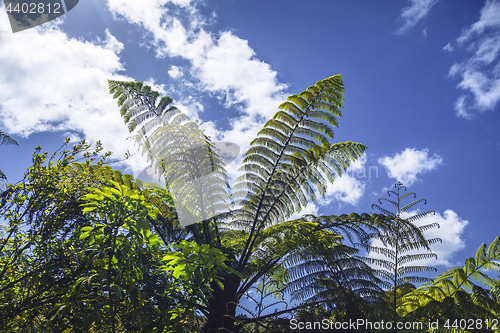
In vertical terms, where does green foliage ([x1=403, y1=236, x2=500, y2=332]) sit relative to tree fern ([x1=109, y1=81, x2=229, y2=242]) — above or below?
below

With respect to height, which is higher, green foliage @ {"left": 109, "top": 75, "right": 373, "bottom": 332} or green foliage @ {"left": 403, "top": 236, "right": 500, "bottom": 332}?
green foliage @ {"left": 109, "top": 75, "right": 373, "bottom": 332}

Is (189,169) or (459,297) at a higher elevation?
(189,169)


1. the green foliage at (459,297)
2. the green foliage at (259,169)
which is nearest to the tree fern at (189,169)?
the green foliage at (259,169)

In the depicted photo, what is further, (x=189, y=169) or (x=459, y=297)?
(x=189, y=169)

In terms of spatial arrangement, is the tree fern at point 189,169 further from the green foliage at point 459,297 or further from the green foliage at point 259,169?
the green foliage at point 459,297

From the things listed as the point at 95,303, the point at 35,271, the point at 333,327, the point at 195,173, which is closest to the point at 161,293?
the point at 95,303

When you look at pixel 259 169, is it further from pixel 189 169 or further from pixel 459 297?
pixel 459 297

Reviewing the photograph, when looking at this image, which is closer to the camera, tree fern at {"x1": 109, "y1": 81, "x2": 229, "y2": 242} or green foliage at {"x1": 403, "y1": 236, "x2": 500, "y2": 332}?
green foliage at {"x1": 403, "y1": 236, "x2": 500, "y2": 332}

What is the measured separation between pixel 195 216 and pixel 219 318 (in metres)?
1.89

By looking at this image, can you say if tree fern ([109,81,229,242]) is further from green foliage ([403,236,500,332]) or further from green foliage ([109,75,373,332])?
green foliage ([403,236,500,332])

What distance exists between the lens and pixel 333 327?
4.25 meters

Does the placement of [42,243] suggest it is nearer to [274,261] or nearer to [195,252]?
[195,252]

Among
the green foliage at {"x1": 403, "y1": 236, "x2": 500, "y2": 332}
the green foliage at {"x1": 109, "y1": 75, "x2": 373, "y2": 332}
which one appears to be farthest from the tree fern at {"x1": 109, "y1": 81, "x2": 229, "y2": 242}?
the green foliage at {"x1": 403, "y1": 236, "x2": 500, "y2": 332}

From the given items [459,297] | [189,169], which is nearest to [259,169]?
[189,169]
